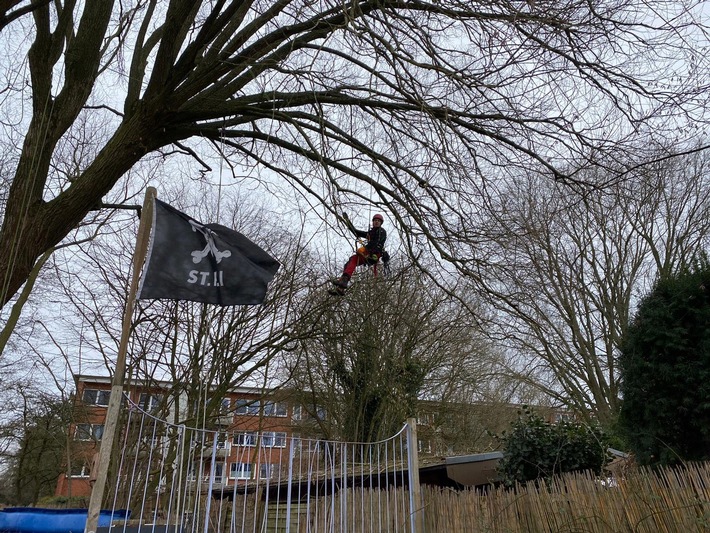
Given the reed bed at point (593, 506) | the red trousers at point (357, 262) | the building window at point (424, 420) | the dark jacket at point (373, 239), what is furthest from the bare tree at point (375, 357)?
the reed bed at point (593, 506)

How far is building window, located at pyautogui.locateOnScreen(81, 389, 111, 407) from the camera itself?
59.0ft

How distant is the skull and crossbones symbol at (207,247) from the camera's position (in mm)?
4410

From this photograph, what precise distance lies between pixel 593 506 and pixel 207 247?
3.55 m

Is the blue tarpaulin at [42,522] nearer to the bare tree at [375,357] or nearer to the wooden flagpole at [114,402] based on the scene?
the wooden flagpole at [114,402]

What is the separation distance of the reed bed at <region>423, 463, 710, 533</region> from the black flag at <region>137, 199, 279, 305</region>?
2915 mm

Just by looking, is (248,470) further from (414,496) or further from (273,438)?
(273,438)

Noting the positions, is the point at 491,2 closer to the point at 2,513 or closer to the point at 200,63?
the point at 200,63

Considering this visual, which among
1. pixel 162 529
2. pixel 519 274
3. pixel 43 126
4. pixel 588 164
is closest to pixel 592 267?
pixel 519 274

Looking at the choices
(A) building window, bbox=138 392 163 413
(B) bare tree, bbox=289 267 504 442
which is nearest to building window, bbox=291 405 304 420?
(B) bare tree, bbox=289 267 504 442

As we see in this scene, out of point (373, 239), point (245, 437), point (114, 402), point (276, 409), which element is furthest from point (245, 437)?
point (276, 409)

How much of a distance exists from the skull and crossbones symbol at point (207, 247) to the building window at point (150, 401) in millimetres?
8485

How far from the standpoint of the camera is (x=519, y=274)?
7.12 meters

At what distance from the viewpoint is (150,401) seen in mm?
12227

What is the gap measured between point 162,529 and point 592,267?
1290cm
